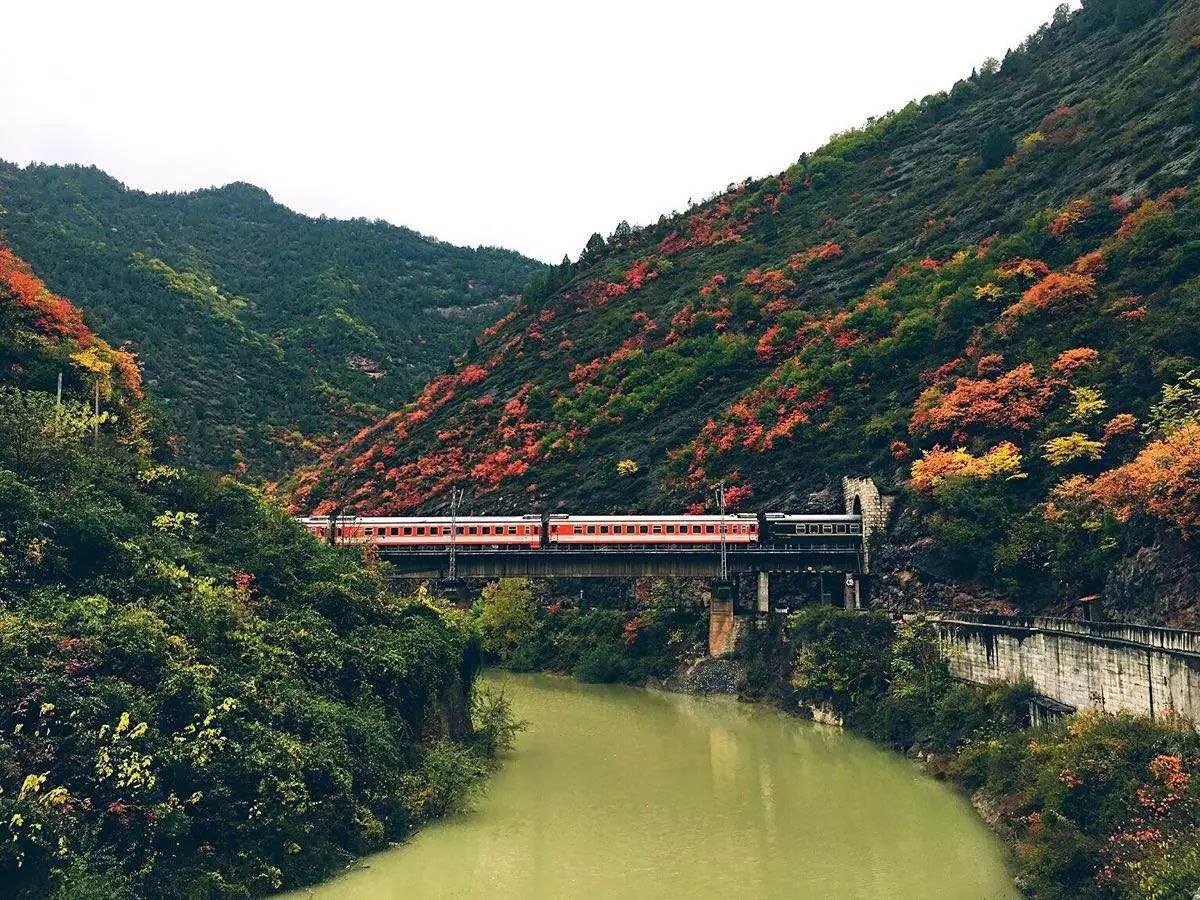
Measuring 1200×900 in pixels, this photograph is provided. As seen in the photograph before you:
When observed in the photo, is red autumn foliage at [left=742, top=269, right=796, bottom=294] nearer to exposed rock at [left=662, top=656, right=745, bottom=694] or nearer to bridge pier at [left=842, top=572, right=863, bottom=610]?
bridge pier at [left=842, top=572, right=863, bottom=610]

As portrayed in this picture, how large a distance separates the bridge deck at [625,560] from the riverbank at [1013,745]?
399 cm

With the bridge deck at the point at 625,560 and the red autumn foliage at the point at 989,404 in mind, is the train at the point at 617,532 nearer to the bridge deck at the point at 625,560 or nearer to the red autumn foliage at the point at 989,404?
the bridge deck at the point at 625,560

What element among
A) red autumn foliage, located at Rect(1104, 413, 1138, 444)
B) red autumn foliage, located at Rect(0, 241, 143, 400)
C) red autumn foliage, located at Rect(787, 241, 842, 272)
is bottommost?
red autumn foliage, located at Rect(1104, 413, 1138, 444)

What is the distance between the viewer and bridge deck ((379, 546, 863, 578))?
48.2 meters

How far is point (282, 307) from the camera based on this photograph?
424 feet

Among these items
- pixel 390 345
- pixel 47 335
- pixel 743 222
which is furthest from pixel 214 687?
pixel 390 345

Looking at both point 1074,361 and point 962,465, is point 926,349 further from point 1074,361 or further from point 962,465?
point 962,465

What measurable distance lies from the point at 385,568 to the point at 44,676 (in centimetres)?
2059

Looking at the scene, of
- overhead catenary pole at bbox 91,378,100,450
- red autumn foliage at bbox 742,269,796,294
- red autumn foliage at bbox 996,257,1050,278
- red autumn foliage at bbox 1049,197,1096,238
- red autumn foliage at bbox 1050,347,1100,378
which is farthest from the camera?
red autumn foliage at bbox 742,269,796,294

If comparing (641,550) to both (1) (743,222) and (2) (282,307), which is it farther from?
(2) (282,307)

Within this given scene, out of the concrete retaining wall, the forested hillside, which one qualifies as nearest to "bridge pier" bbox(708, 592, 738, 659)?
the concrete retaining wall

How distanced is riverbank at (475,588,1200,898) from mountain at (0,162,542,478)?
54650mm

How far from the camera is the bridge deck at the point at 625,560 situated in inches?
1897

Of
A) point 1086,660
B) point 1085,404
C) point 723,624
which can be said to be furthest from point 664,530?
point 1086,660
